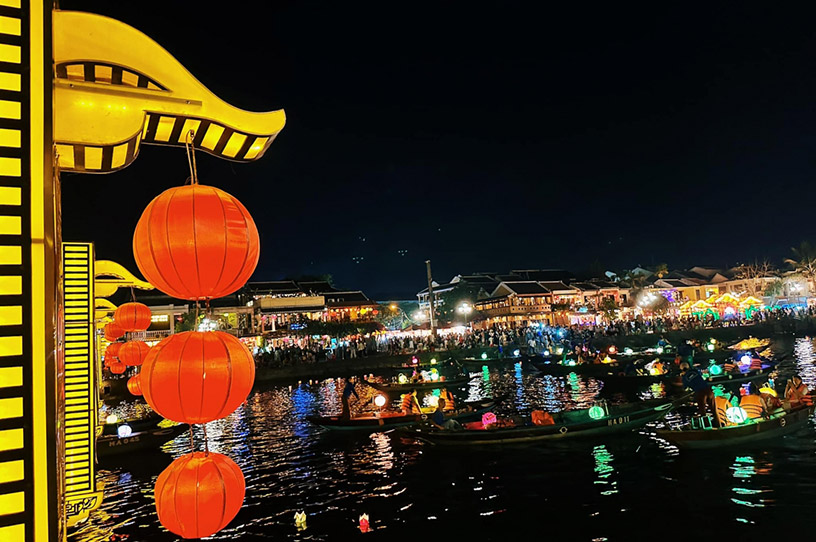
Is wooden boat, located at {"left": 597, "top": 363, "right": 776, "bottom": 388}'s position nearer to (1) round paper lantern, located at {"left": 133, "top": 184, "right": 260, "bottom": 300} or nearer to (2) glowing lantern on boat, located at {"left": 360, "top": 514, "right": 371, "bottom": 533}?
(2) glowing lantern on boat, located at {"left": 360, "top": 514, "right": 371, "bottom": 533}

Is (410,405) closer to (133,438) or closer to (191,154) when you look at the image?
(133,438)

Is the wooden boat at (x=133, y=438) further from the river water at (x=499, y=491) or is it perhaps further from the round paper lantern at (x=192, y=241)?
the round paper lantern at (x=192, y=241)

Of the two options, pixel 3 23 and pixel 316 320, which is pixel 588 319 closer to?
pixel 316 320

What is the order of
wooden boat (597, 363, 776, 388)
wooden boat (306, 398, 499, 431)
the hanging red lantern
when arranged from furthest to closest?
wooden boat (597, 363, 776, 388) → wooden boat (306, 398, 499, 431) → the hanging red lantern

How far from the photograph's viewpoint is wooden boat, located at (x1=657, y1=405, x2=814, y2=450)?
14156mm

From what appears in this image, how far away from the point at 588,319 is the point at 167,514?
218ft

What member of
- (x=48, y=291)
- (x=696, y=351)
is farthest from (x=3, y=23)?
(x=696, y=351)

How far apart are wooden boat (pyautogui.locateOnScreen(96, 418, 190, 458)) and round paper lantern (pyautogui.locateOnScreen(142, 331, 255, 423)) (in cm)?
1595

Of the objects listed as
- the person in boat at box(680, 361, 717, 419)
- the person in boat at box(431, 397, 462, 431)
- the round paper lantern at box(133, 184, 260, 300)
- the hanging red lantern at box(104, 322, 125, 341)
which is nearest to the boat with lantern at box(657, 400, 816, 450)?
the person in boat at box(680, 361, 717, 419)

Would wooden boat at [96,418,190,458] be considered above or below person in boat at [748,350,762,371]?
above

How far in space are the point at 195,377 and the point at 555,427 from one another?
14.7m

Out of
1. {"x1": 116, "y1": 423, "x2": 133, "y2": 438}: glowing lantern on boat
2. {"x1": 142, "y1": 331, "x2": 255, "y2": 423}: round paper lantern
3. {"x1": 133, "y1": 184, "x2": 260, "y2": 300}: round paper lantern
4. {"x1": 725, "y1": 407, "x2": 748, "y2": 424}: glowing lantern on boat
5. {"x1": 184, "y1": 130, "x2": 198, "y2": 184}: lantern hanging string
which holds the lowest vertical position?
{"x1": 725, "y1": 407, "x2": 748, "y2": 424}: glowing lantern on boat

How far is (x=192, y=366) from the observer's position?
3.96 metres

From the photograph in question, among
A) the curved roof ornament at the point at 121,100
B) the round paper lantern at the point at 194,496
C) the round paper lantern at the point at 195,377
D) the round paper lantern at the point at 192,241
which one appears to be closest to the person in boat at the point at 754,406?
the round paper lantern at the point at 194,496
